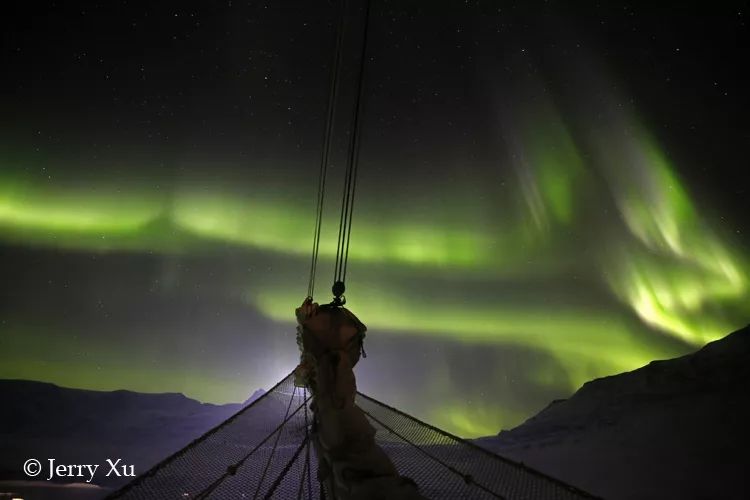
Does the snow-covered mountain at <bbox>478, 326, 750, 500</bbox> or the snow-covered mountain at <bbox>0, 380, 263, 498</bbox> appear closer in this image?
the snow-covered mountain at <bbox>478, 326, 750, 500</bbox>

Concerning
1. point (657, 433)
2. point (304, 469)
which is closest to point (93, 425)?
point (657, 433)

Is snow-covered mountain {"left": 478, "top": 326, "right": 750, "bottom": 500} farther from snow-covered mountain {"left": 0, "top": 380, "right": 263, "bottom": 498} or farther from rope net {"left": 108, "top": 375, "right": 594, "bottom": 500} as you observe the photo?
snow-covered mountain {"left": 0, "top": 380, "right": 263, "bottom": 498}

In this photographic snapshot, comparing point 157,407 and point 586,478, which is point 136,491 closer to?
point 586,478

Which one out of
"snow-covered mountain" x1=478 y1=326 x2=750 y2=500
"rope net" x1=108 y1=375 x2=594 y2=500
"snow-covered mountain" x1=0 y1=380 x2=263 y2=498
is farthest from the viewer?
"snow-covered mountain" x1=0 y1=380 x2=263 y2=498

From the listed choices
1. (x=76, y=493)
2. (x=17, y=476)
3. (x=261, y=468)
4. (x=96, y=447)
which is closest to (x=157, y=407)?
(x=96, y=447)

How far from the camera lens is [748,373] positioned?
116ft

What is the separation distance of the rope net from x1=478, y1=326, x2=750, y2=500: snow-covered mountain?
1220cm

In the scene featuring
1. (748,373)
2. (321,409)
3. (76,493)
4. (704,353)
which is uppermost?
(704,353)

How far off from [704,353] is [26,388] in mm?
141300

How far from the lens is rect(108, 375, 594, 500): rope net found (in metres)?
5.03

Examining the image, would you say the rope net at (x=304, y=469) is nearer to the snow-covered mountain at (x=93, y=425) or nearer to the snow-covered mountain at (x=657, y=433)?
the snow-covered mountain at (x=657, y=433)

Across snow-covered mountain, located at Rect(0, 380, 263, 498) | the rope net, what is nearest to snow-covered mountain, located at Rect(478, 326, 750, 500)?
the rope net

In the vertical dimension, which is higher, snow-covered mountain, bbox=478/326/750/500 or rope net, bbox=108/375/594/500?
snow-covered mountain, bbox=478/326/750/500

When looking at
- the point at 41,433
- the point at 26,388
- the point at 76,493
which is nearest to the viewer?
the point at 76,493
